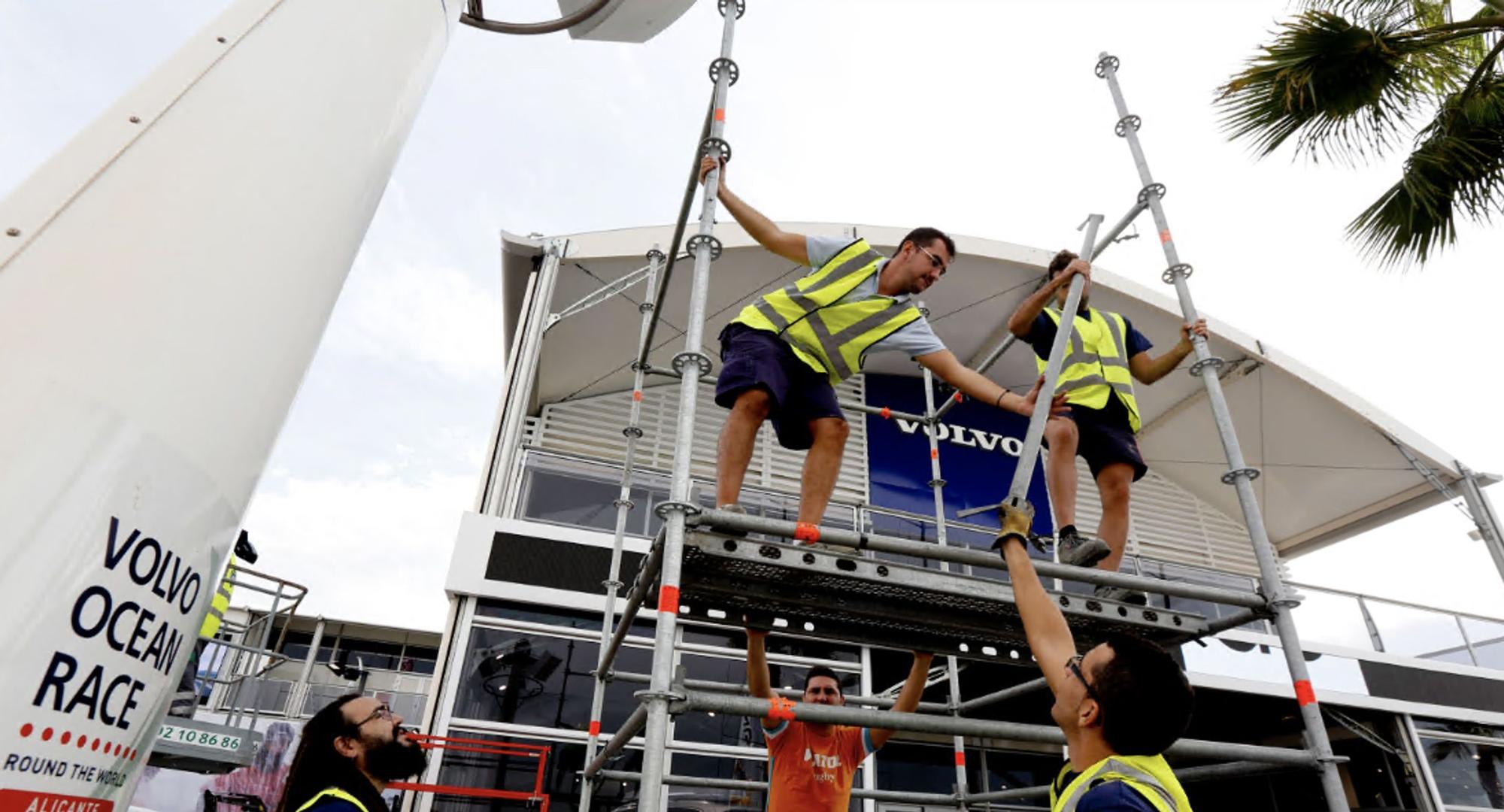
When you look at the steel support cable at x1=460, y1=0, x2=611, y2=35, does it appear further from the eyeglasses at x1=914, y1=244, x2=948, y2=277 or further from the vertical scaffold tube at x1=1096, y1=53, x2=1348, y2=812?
the vertical scaffold tube at x1=1096, y1=53, x2=1348, y2=812

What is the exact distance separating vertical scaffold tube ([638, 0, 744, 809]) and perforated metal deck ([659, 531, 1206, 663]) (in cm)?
15

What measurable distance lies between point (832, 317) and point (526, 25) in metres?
1.68

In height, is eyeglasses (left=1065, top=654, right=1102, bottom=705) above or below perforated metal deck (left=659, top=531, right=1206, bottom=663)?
below

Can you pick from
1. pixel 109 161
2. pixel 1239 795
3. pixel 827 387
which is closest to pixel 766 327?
pixel 827 387

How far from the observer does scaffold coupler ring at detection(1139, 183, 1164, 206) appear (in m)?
4.21

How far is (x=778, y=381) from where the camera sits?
3.37 m

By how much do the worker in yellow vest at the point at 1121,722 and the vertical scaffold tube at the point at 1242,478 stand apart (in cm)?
114

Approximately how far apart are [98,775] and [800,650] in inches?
326

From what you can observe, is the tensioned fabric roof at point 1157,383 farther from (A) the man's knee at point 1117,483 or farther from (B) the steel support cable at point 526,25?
(B) the steel support cable at point 526,25

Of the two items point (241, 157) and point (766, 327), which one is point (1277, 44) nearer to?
point (766, 327)

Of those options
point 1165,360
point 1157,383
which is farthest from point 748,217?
point 1157,383

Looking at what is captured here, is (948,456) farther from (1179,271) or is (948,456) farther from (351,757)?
(351,757)

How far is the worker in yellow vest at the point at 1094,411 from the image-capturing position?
4004mm

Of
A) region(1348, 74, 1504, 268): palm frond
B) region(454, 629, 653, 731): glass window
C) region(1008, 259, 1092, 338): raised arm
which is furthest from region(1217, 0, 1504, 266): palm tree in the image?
region(454, 629, 653, 731): glass window
